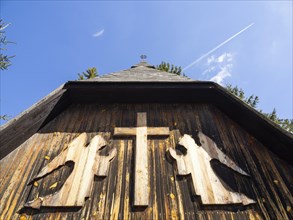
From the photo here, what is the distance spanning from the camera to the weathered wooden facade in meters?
3.08

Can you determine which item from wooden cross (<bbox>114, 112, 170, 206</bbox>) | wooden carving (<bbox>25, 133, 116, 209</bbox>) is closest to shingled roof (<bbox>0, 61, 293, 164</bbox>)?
wooden cross (<bbox>114, 112, 170, 206</bbox>)

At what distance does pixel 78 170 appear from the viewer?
3572 mm

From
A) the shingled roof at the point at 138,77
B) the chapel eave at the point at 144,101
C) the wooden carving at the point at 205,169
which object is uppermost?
the shingled roof at the point at 138,77

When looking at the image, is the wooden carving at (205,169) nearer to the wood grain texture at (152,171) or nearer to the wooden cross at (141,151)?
the wood grain texture at (152,171)

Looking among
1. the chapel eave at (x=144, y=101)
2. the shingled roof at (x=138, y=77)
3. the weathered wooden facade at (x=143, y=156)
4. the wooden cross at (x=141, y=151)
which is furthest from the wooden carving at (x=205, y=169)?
the shingled roof at (x=138, y=77)

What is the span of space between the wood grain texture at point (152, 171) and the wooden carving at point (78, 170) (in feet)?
0.29

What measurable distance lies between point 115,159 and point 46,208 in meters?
1.27

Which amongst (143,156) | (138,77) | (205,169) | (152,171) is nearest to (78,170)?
(143,156)

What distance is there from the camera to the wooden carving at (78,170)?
3.12 meters

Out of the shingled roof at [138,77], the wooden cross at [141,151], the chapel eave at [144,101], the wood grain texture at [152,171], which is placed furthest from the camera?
the shingled roof at [138,77]

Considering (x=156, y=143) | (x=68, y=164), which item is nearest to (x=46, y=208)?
(x=68, y=164)

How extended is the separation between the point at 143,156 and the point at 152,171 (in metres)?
0.33

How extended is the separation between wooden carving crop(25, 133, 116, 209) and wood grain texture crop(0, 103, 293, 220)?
9cm

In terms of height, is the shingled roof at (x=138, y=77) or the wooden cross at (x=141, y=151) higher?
the shingled roof at (x=138, y=77)
